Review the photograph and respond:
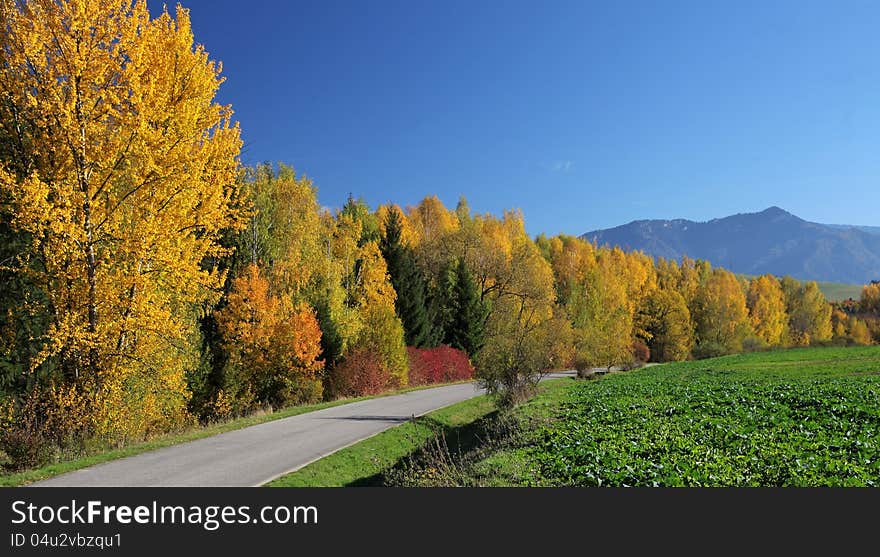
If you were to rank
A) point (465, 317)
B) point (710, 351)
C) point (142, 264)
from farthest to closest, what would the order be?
point (710, 351) → point (465, 317) → point (142, 264)

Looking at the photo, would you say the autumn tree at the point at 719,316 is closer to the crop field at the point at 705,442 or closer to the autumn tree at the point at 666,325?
the autumn tree at the point at 666,325

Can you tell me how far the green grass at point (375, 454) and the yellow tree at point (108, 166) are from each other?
17.8 ft

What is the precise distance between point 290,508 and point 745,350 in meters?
78.9

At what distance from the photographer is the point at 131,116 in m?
13.5

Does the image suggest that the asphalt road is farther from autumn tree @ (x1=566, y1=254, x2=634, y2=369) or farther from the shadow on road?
autumn tree @ (x1=566, y1=254, x2=634, y2=369)

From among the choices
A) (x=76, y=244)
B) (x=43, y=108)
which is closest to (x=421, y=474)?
(x=76, y=244)

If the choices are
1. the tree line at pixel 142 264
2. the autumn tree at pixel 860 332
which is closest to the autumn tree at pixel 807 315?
the autumn tree at pixel 860 332

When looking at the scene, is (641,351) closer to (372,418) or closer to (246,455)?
(372,418)

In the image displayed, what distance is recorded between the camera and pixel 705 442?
1241cm

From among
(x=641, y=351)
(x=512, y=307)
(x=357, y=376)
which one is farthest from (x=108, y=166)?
(x=641, y=351)

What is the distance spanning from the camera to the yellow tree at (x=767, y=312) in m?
90.1

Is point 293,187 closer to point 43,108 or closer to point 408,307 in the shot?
point 408,307

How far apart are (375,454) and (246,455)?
3.60 m

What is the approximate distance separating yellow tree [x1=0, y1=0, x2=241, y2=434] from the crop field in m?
9.78
